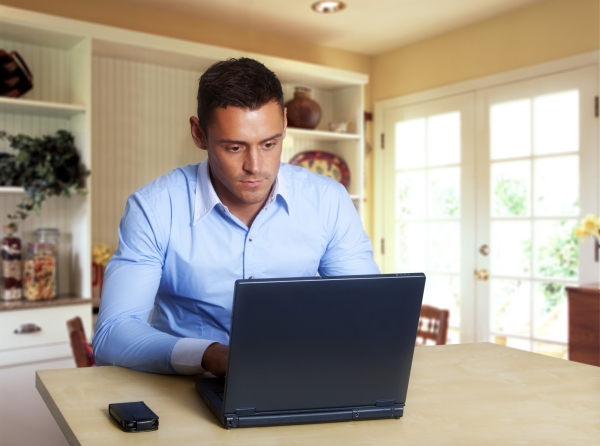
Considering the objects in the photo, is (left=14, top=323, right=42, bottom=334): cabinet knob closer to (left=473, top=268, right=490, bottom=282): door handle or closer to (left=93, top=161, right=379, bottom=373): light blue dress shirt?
→ (left=93, top=161, right=379, bottom=373): light blue dress shirt

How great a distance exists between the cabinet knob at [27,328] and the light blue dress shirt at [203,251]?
57.6 inches

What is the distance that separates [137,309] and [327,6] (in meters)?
2.84

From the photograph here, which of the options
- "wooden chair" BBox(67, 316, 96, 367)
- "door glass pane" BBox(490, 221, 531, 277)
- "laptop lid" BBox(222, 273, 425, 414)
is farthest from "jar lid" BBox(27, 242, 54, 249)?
"door glass pane" BBox(490, 221, 531, 277)

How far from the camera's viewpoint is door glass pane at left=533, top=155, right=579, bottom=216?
11.4 ft

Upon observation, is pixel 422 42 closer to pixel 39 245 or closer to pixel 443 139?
pixel 443 139

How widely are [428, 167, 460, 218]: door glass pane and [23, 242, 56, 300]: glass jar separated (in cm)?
254

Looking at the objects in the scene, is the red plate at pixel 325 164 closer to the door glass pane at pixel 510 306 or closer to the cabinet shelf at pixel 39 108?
the door glass pane at pixel 510 306

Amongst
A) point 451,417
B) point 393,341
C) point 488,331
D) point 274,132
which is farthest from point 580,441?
point 488,331

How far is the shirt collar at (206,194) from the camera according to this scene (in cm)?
154

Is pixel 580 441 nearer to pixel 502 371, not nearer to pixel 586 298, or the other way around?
pixel 502 371

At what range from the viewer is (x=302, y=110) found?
397 centimetres

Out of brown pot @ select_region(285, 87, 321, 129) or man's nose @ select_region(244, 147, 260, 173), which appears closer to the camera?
man's nose @ select_region(244, 147, 260, 173)

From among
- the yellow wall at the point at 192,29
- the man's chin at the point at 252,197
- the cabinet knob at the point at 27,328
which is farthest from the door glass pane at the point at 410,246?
the man's chin at the point at 252,197

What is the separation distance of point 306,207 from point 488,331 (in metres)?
2.70
